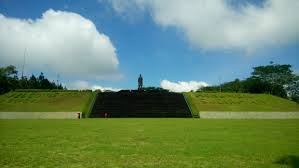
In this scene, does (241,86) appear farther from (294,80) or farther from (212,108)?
(212,108)

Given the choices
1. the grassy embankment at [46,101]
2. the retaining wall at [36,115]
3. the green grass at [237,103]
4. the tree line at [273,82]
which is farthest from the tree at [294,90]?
the retaining wall at [36,115]

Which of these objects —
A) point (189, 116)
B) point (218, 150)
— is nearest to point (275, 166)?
point (218, 150)

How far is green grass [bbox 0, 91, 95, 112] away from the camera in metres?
43.2

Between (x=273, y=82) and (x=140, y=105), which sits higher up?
(x=273, y=82)

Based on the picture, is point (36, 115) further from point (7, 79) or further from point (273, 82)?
point (273, 82)

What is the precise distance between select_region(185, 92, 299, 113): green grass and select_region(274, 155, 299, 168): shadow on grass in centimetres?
A: 3488

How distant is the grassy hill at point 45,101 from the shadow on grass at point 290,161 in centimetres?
3562

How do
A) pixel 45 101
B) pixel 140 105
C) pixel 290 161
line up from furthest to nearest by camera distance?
pixel 45 101, pixel 140 105, pixel 290 161

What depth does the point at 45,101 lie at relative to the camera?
48.4 m

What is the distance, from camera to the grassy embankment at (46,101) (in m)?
42.9

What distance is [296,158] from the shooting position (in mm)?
8930

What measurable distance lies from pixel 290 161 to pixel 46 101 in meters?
44.3

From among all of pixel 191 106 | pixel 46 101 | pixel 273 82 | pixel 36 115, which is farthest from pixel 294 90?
pixel 36 115

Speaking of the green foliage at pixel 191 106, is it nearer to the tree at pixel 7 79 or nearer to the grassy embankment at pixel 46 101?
the grassy embankment at pixel 46 101
